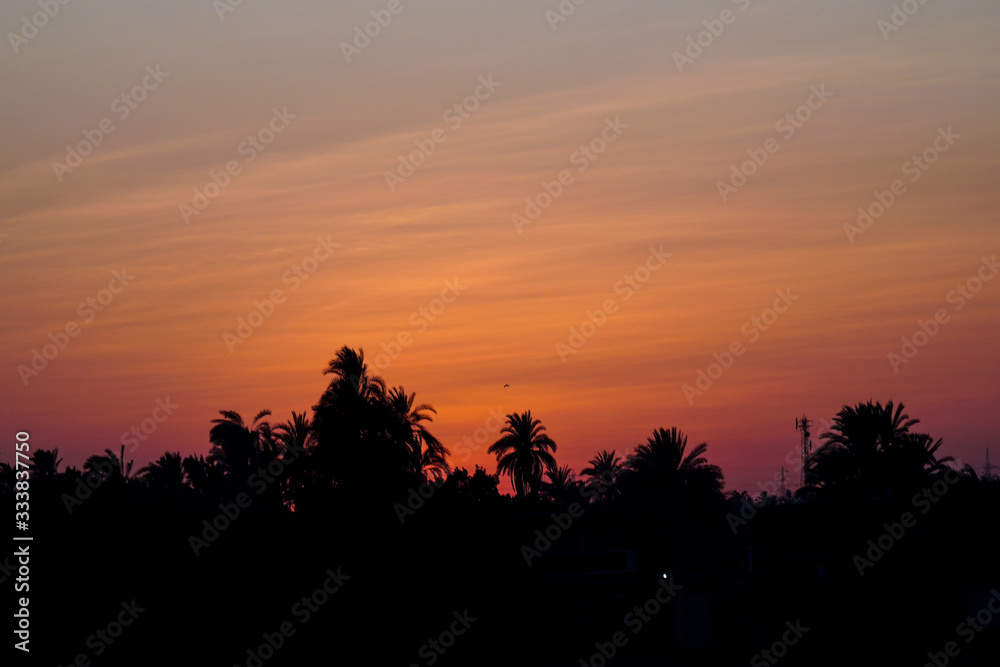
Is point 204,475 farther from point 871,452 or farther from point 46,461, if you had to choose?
point 871,452

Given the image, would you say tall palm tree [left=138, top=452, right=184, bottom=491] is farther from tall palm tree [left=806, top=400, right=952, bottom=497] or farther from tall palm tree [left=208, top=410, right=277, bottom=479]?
tall palm tree [left=806, top=400, right=952, bottom=497]

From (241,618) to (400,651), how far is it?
6578 millimetres

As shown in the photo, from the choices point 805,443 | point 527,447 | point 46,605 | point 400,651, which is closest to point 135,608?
point 46,605

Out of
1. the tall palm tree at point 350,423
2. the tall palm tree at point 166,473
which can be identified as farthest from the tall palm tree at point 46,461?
the tall palm tree at point 350,423

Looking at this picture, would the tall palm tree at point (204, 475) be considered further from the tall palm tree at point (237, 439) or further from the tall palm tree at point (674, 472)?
the tall palm tree at point (674, 472)

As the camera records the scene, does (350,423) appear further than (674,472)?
No

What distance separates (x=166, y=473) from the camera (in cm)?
11062

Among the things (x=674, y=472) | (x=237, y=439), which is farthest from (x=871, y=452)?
(x=237, y=439)

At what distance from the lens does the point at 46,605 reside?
150 feet

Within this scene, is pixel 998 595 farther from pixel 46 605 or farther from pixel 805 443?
pixel 805 443

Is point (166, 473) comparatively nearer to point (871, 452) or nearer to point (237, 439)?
point (237, 439)

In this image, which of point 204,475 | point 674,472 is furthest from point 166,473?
point 674,472

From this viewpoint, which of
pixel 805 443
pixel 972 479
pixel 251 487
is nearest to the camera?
pixel 251 487

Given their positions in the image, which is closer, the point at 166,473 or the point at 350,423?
the point at 350,423
